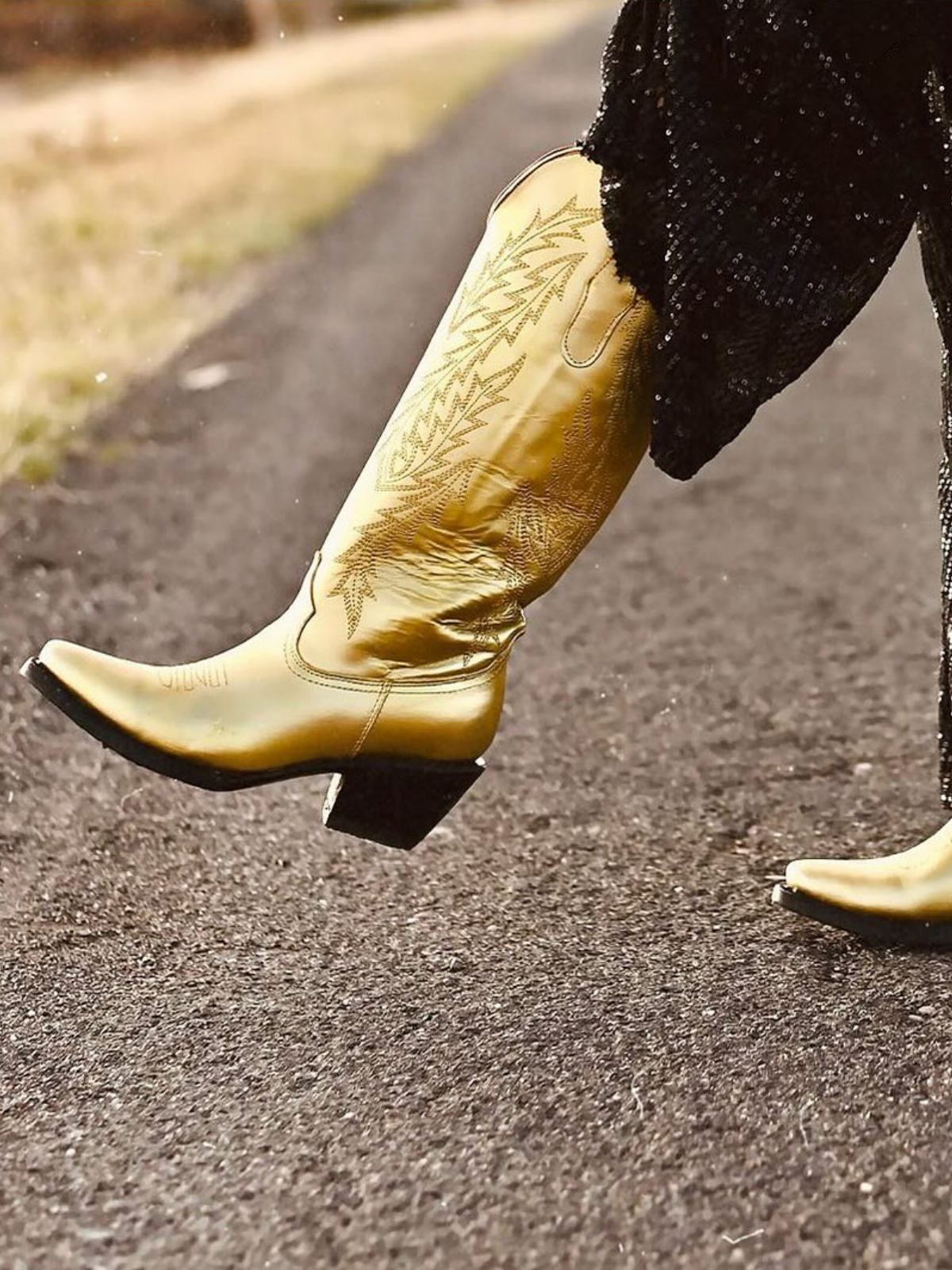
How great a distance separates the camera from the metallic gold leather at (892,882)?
161 cm

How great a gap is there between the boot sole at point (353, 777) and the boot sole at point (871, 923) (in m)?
0.34

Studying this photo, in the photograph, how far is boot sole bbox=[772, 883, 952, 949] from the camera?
1.61 metres

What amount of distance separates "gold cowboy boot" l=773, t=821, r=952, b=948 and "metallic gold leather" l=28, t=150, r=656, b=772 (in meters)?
0.36

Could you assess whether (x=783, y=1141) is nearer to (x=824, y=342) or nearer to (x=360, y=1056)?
(x=360, y=1056)

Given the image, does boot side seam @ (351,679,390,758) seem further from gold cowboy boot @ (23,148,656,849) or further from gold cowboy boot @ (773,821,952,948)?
gold cowboy boot @ (773,821,952,948)

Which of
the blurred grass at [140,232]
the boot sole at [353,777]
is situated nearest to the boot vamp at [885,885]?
the boot sole at [353,777]

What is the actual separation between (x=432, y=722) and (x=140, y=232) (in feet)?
18.4

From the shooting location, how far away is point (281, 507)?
3553 mm

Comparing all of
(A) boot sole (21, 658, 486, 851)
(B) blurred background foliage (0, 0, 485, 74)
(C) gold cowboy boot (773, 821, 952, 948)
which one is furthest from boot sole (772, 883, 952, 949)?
(B) blurred background foliage (0, 0, 485, 74)

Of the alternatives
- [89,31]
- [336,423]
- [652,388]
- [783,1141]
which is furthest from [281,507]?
[89,31]

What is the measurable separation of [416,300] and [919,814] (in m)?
4.08

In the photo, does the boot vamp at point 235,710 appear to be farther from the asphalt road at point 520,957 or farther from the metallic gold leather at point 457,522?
the asphalt road at point 520,957

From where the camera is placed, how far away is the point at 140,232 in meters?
6.71

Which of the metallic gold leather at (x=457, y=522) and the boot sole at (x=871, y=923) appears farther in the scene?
the boot sole at (x=871, y=923)
